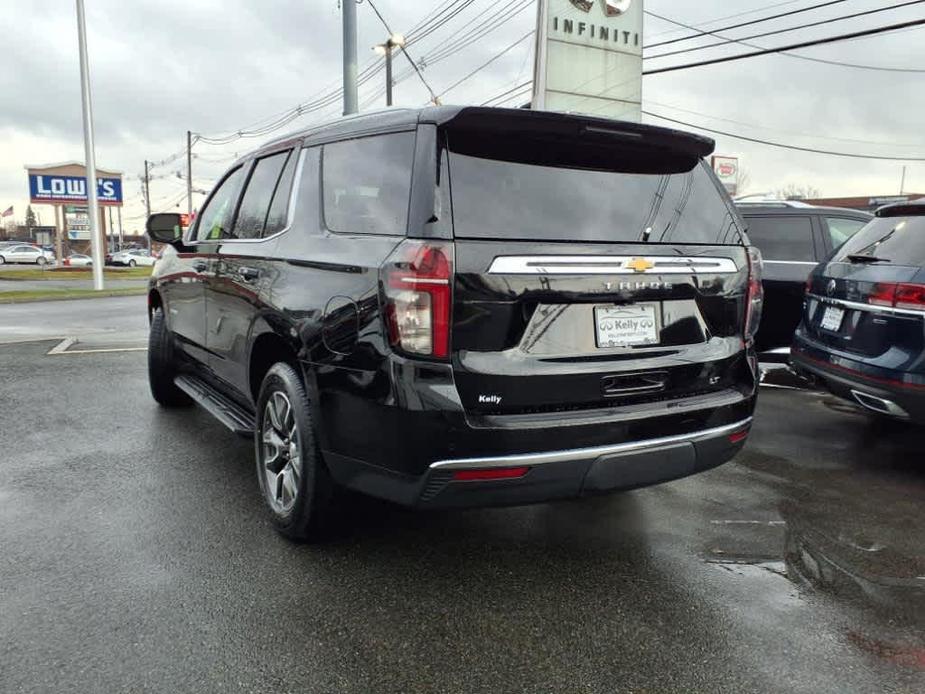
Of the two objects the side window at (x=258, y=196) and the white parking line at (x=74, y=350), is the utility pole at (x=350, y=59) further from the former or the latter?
the side window at (x=258, y=196)

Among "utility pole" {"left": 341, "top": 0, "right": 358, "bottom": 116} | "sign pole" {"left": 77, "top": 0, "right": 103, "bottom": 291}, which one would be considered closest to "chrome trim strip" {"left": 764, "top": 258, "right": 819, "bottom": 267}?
"utility pole" {"left": 341, "top": 0, "right": 358, "bottom": 116}

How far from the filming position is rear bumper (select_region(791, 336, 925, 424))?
4.16 m

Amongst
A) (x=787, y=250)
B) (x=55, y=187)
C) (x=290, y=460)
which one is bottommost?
(x=290, y=460)

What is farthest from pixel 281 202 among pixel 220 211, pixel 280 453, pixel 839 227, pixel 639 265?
pixel 839 227

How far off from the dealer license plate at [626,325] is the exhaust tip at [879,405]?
2.15 meters

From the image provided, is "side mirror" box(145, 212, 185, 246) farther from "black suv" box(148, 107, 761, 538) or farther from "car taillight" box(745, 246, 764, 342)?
"car taillight" box(745, 246, 764, 342)

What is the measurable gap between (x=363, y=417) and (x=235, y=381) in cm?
162

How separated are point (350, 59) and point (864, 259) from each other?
1063 centimetres

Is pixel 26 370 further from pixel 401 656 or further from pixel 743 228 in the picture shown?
pixel 743 228

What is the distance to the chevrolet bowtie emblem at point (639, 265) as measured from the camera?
2887 mm

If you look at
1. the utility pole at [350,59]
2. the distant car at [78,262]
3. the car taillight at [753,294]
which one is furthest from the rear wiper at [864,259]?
→ the distant car at [78,262]

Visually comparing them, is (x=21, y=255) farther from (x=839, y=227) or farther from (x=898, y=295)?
(x=898, y=295)

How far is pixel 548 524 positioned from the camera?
12.1ft

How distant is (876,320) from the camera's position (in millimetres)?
4449
